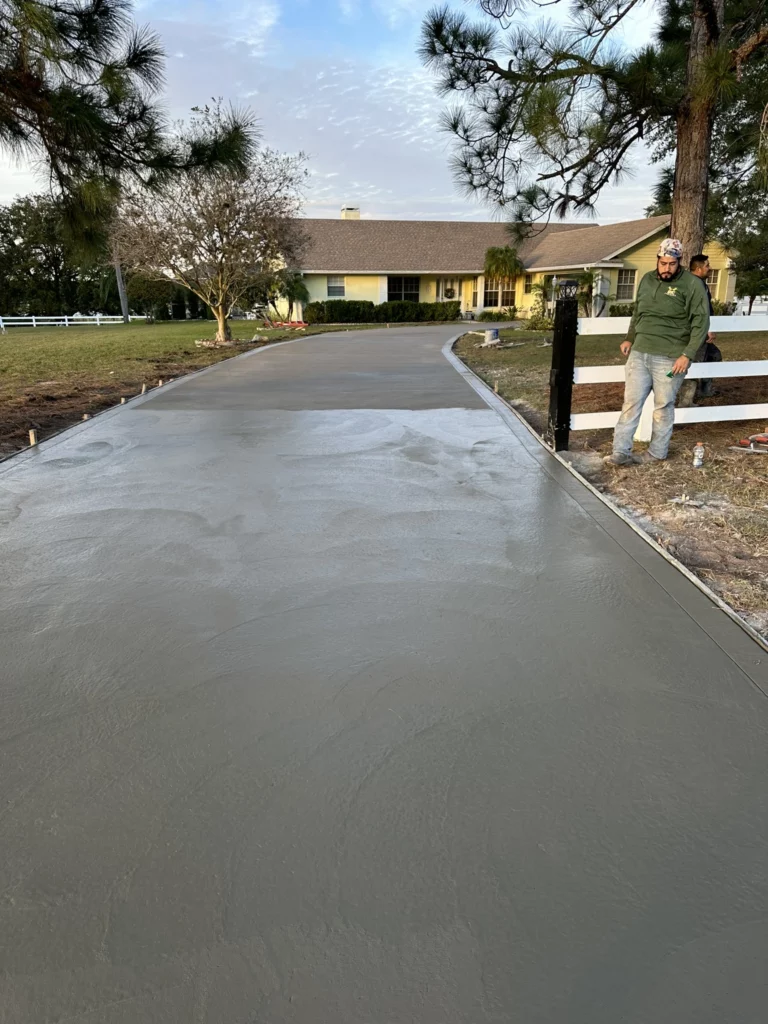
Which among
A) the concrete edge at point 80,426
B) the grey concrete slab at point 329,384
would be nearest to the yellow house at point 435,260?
the grey concrete slab at point 329,384

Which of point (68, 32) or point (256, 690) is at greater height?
point (68, 32)

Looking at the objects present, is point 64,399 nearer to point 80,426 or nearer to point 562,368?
point 80,426

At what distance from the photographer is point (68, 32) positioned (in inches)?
232

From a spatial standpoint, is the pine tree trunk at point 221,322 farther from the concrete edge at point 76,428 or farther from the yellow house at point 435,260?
the yellow house at point 435,260

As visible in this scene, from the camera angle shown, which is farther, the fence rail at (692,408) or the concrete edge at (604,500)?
the fence rail at (692,408)

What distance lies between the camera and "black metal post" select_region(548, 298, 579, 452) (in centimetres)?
616

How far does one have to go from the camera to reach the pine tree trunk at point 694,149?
7.22m

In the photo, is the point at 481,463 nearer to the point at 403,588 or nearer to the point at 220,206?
the point at 403,588

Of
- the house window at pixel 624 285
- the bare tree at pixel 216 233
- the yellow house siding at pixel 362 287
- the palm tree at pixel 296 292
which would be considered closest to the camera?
the bare tree at pixel 216 233

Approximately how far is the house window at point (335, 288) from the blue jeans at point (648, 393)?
3316 centimetres

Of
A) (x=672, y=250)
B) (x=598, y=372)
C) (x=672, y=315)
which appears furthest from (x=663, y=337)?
(x=598, y=372)

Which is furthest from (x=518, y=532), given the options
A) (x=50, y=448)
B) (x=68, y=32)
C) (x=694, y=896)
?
(x=68, y=32)

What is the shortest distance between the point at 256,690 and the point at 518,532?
89.4 inches

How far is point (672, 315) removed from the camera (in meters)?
5.50
